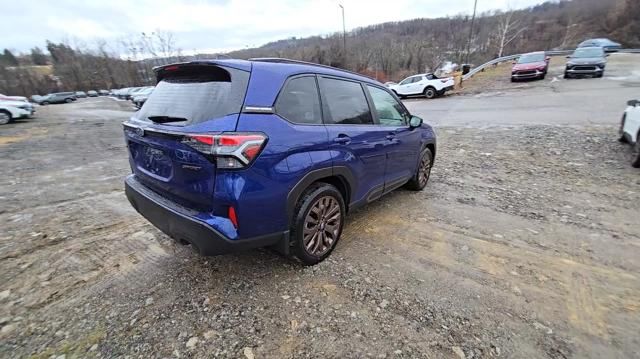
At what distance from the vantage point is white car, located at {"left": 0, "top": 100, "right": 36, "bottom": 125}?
48.2 feet

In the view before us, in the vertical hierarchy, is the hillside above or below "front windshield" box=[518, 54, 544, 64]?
above

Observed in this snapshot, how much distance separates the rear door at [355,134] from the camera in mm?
2891

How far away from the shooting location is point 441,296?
8.34ft

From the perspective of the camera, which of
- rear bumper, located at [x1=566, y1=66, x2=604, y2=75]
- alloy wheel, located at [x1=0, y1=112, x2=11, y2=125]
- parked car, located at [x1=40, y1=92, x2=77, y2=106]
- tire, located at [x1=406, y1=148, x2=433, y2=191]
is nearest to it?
tire, located at [x1=406, y1=148, x2=433, y2=191]

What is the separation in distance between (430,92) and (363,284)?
20.2 m

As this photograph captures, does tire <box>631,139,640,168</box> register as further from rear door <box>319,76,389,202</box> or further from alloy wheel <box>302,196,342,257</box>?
alloy wheel <box>302,196,342,257</box>

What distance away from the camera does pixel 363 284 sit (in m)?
2.70

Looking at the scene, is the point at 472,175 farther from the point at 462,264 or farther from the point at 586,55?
the point at 586,55

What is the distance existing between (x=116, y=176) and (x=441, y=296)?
6067 millimetres

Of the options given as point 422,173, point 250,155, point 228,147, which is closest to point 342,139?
point 250,155

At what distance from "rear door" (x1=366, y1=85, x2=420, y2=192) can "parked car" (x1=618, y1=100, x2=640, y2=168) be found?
424 centimetres

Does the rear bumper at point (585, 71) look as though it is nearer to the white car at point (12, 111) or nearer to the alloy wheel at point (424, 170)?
the alloy wheel at point (424, 170)

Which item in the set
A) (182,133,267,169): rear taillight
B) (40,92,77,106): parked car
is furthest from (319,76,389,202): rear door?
(40,92,77,106): parked car

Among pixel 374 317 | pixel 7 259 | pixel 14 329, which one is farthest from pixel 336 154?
pixel 7 259
